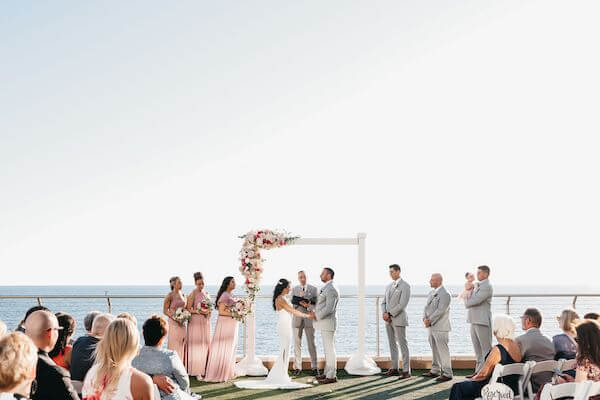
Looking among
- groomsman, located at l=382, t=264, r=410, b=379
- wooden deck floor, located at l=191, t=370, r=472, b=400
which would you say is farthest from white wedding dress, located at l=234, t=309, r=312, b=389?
groomsman, located at l=382, t=264, r=410, b=379

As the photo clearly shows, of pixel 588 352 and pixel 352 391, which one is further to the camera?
pixel 352 391

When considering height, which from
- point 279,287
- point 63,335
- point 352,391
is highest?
point 279,287

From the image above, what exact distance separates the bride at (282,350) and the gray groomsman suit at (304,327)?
3.55 feet

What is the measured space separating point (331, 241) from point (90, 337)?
6.03 metres

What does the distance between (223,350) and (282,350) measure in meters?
1.04

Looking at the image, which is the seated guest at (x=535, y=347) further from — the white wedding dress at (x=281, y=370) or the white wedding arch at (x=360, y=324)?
the white wedding arch at (x=360, y=324)

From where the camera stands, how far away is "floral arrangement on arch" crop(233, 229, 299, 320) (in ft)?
34.0

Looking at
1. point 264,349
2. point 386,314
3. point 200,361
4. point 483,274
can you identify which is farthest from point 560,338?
point 264,349

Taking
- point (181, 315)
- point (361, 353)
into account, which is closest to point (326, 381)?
point (361, 353)

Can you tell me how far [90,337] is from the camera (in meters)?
5.12

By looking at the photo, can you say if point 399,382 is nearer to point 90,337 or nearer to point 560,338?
point 560,338

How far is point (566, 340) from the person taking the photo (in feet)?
20.3

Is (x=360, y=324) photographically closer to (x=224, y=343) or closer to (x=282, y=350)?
(x=282, y=350)

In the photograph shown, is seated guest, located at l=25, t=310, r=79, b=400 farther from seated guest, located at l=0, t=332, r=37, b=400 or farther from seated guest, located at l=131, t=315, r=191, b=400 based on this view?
seated guest, located at l=131, t=315, r=191, b=400
